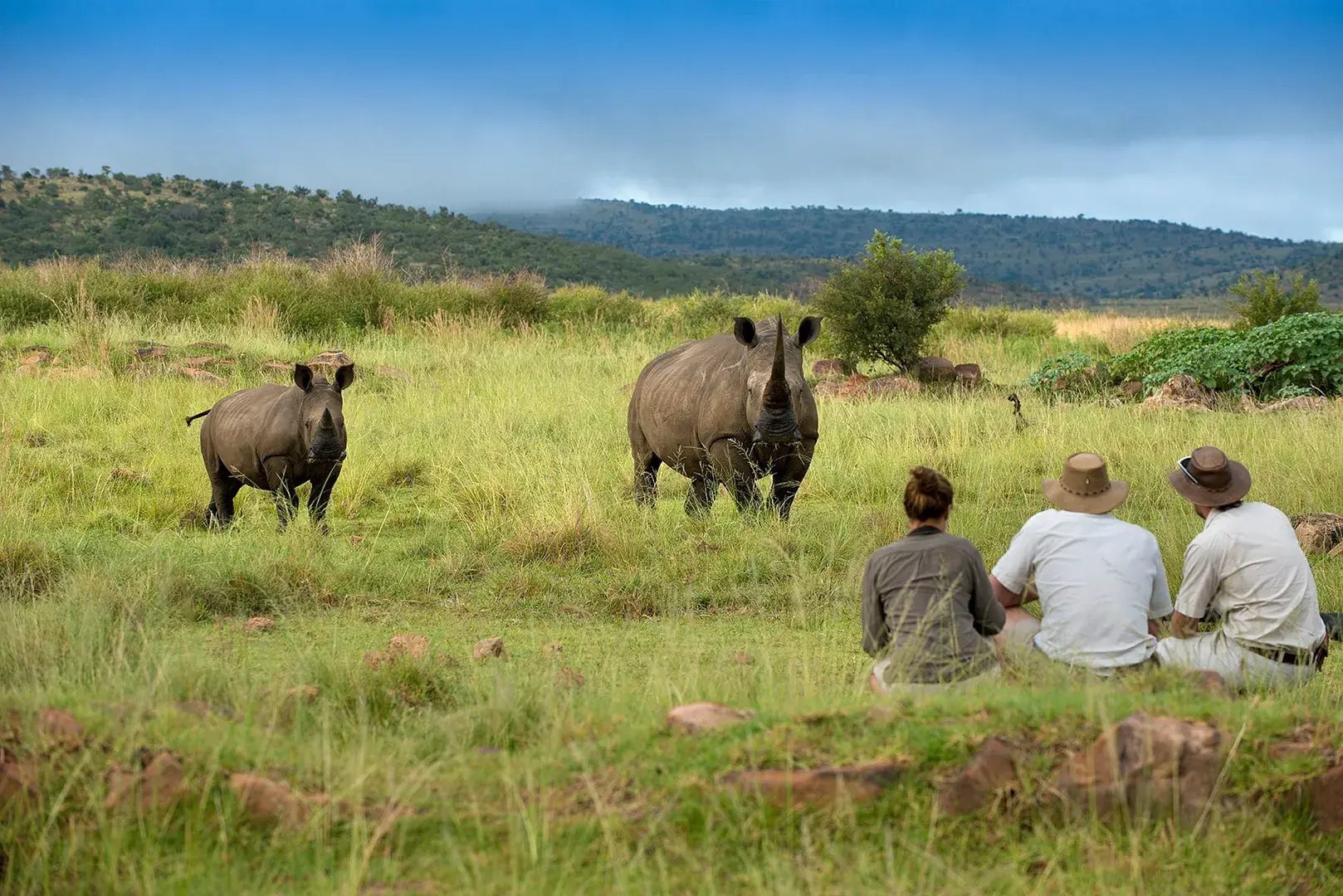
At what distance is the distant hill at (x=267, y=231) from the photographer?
5103cm

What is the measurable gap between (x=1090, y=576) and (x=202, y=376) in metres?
13.7

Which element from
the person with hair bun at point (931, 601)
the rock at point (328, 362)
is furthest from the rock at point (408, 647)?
the rock at point (328, 362)

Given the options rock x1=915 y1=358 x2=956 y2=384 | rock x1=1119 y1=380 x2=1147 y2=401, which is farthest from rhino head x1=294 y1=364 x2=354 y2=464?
rock x1=1119 y1=380 x2=1147 y2=401

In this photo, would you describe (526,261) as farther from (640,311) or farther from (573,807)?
(573,807)

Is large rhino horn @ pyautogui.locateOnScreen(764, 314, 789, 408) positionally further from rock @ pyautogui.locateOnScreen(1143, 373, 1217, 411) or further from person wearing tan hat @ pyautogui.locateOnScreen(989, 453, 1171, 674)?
rock @ pyautogui.locateOnScreen(1143, 373, 1217, 411)

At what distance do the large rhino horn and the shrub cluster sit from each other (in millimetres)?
10218

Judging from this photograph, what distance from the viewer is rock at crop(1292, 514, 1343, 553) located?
30.1ft

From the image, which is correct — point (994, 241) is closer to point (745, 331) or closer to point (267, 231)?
point (267, 231)

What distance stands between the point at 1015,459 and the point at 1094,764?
8.15 m

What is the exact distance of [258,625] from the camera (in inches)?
293

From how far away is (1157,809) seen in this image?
445cm

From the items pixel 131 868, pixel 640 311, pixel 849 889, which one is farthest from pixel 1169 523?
pixel 640 311

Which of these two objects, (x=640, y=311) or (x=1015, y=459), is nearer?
(x=1015, y=459)

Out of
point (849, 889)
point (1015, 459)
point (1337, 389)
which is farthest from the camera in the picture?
point (1337, 389)
